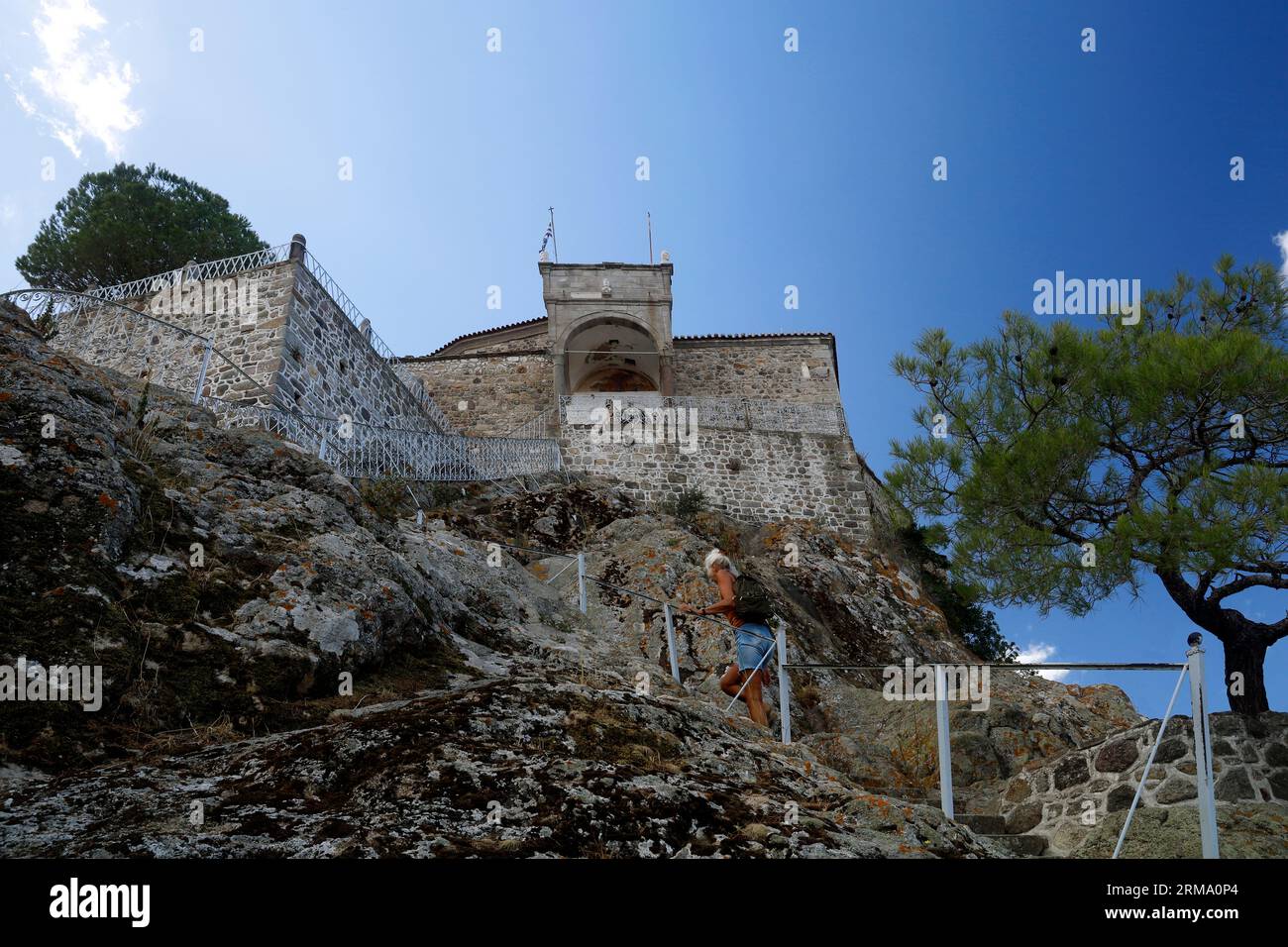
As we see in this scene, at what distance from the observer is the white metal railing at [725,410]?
66.5 ft

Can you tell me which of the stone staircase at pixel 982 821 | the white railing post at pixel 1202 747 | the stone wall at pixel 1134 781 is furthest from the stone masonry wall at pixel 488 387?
the white railing post at pixel 1202 747

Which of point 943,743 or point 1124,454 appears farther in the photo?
point 1124,454

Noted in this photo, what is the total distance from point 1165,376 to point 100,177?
28.5 metres

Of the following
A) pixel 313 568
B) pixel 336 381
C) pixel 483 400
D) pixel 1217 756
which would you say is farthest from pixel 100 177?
pixel 1217 756

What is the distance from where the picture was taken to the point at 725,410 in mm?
21516

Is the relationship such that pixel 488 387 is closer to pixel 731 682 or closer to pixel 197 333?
pixel 197 333

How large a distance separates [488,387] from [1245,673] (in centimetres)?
1969

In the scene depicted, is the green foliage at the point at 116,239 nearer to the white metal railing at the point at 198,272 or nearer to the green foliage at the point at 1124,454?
the white metal railing at the point at 198,272

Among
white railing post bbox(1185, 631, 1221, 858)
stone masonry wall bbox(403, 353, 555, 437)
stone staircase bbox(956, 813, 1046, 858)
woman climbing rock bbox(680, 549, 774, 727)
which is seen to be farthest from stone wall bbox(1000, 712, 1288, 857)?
stone masonry wall bbox(403, 353, 555, 437)

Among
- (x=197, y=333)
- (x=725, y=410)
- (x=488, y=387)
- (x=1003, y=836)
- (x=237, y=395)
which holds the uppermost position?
(x=488, y=387)

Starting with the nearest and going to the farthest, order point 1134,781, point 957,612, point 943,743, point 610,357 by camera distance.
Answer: point 943,743, point 1134,781, point 957,612, point 610,357

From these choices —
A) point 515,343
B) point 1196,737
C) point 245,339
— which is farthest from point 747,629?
point 515,343

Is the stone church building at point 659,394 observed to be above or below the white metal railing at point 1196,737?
above

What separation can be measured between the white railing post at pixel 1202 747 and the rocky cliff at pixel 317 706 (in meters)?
0.98
